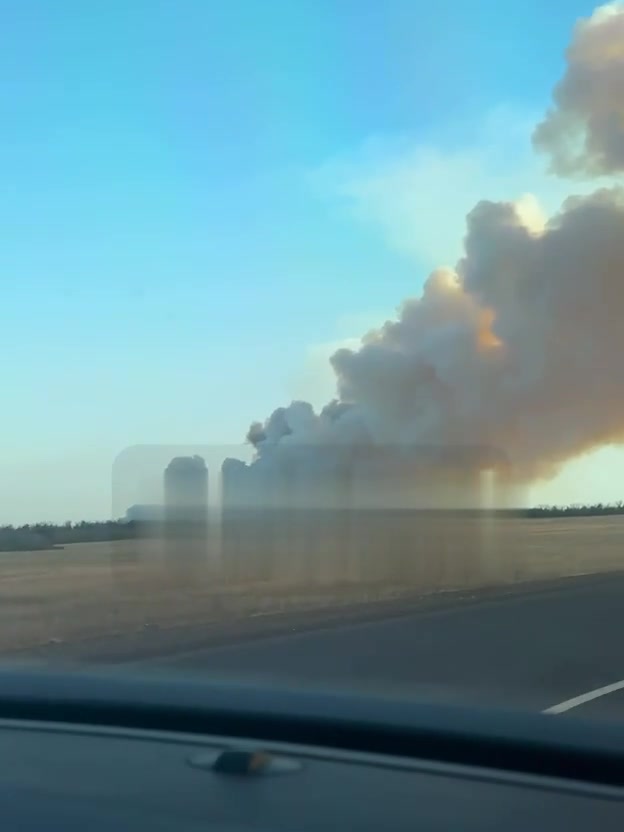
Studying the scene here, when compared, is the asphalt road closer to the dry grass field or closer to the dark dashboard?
the dry grass field

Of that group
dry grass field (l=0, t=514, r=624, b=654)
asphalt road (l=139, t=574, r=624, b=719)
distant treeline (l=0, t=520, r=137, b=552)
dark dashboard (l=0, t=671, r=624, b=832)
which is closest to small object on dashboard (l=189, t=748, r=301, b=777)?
dark dashboard (l=0, t=671, r=624, b=832)

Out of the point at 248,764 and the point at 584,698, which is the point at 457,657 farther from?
the point at 248,764

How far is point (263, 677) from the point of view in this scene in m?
11.0

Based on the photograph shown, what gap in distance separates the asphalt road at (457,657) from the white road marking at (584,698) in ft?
0.22

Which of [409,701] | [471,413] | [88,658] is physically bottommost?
[88,658]

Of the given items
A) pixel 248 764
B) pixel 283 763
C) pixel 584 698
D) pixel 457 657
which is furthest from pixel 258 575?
pixel 248 764

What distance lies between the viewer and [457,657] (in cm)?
1288

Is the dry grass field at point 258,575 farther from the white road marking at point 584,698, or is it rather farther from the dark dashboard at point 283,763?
the dark dashboard at point 283,763

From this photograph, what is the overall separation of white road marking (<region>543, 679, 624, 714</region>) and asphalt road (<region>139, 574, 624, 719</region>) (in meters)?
0.07

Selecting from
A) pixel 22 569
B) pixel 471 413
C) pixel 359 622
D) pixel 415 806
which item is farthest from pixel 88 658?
pixel 471 413

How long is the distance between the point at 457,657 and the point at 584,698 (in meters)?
2.65

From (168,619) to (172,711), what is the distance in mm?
14463

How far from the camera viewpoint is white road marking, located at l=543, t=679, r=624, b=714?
9617 mm

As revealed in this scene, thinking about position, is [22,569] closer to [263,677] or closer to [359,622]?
[359,622]
